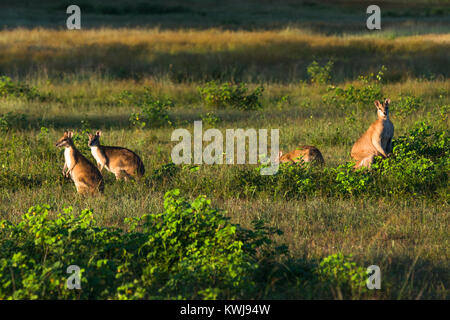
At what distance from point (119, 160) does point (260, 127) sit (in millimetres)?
5341

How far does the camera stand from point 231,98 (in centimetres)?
1673

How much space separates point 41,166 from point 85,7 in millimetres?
49516

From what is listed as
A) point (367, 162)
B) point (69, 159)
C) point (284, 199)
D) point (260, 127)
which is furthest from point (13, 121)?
point (367, 162)

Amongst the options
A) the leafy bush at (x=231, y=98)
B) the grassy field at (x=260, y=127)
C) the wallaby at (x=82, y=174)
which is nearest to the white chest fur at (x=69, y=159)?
the wallaby at (x=82, y=174)

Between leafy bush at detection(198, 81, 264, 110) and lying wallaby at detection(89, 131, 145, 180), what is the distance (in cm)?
763

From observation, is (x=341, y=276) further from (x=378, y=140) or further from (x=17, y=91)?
(x=17, y=91)

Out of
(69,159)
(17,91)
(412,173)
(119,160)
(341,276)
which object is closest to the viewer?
(341,276)

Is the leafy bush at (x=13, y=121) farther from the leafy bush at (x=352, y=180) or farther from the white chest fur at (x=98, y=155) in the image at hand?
the leafy bush at (x=352, y=180)

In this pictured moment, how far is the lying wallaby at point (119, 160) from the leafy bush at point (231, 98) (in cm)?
763

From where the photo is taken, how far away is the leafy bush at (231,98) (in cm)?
1664

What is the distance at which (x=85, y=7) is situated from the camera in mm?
56188

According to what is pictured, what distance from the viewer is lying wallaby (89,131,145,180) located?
30.3 ft

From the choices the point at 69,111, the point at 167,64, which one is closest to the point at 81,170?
the point at 69,111
